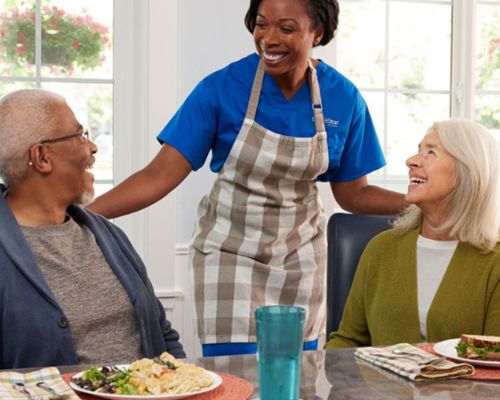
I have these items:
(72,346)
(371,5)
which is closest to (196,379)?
(72,346)

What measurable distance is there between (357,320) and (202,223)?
2.00 ft

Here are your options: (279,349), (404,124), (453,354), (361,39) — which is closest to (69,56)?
(361,39)

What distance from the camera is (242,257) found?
2.51 m

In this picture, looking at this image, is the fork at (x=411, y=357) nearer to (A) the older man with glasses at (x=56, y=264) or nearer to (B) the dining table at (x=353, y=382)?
(B) the dining table at (x=353, y=382)

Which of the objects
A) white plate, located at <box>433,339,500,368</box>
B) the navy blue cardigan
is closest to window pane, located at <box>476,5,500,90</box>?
white plate, located at <box>433,339,500,368</box>

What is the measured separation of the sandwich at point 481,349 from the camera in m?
1.58

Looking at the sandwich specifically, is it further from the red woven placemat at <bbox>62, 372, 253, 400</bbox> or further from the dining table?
the red woven placemat at <bbox>62, 372, 253, 400</bbox>

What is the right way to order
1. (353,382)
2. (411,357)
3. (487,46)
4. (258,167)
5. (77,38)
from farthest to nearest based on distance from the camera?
(487,46) → (77,38) → (258,167) → (411,357) → (353,382)

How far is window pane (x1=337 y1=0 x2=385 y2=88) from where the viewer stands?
4145mm

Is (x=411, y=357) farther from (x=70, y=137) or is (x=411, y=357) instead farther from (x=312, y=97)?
(x=312, y=97)

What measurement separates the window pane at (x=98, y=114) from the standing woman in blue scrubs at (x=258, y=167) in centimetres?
123

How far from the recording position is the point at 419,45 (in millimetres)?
4281

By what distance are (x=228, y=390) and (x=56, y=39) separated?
2.56m

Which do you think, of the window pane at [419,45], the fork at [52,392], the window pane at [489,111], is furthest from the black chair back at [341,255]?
the window pane at [489,111]
